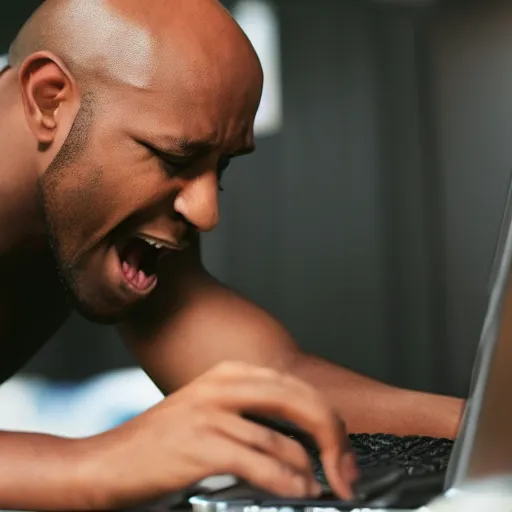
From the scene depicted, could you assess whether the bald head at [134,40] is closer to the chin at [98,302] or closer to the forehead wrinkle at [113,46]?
the forehead wrinkle at [113,46]

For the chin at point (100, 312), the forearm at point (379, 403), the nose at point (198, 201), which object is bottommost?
the forearm at point (379, 403)

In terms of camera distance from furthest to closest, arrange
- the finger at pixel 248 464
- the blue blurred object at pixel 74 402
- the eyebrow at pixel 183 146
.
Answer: the blue blurred object at pixel 74 402 < the eyebrow at pixel 183 146 < the finger at pixel 248 464

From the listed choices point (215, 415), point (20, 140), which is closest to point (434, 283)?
point (215, 415)

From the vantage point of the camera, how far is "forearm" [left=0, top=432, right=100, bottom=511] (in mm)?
780

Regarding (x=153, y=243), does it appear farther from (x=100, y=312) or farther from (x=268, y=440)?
(x=268, y=440)

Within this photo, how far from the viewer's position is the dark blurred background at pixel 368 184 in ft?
3.47

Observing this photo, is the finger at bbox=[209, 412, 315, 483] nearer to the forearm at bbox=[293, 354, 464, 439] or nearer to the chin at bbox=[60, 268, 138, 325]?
the forearm at bbox=[293, 354, 464, 439]

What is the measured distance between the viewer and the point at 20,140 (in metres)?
0.96

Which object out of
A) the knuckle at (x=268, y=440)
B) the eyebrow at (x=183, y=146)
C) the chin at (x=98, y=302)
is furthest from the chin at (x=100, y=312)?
the knuckle at (x=268, y=440)

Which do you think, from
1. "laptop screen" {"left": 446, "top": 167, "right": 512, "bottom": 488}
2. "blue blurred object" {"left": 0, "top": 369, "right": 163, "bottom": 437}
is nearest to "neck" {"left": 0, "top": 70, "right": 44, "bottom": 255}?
"blue blurred object" {"left": 0, "top": 369, "right": 163, "bottom": 437}

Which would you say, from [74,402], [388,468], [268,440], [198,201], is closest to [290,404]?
[268,440]

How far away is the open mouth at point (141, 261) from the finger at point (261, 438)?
273mm

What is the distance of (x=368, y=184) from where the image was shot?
108 centimetres

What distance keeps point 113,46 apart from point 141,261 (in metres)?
0.24
